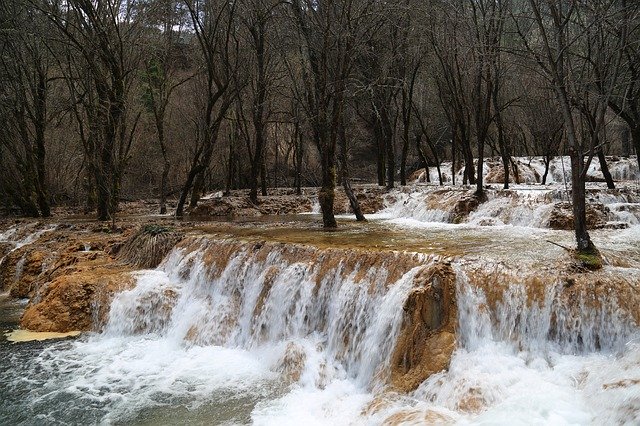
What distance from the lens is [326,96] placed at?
35.3 feet

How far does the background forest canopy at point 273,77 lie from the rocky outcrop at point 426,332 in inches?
93.6

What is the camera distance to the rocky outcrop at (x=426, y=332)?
5.15m

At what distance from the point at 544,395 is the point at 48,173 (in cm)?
2174

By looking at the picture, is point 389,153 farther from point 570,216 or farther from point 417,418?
point 417,418

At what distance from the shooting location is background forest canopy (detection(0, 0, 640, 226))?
33.8 ft

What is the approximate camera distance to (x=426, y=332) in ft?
17.8

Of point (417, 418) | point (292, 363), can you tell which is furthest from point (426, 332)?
point (292, 363)

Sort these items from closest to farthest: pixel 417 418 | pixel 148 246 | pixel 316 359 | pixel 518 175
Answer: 1. pixel 417 418
2. pixel 316 359
3. pixel 148 246
4. pixel 518 175

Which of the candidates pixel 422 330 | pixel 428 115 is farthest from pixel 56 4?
pixel 428 115

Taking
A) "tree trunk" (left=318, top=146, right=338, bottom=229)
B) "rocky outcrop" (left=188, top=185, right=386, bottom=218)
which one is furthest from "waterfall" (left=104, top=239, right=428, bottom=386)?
"rocky outcrop" (left=188, top=185, right=386, bottom=218)

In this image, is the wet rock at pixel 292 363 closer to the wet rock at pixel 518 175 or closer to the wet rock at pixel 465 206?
the wet rock at pixel 465 206

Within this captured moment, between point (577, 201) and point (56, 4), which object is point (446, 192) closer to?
point (577, 201)

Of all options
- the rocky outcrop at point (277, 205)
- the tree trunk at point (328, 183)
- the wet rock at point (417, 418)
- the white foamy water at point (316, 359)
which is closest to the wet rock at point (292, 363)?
the white foamy water at point (316, 359)

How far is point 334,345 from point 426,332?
1.42 meters
